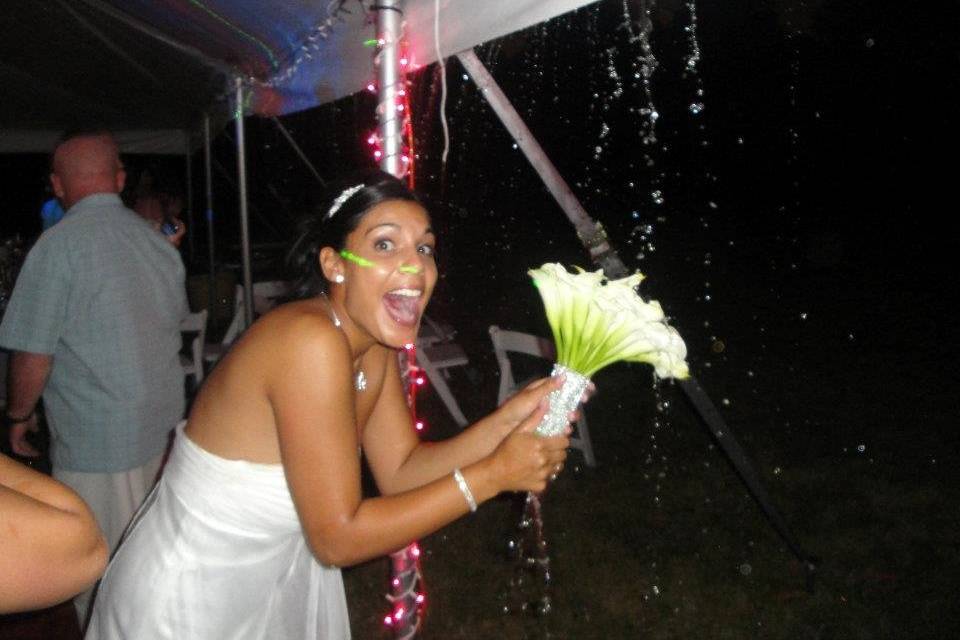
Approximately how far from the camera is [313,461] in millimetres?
1851

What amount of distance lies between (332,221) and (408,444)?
0.78m

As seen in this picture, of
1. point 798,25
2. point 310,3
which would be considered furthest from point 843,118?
point 310,3

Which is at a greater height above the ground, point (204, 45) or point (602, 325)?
point (204, 45)

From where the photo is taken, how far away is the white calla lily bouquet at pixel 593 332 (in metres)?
1.93

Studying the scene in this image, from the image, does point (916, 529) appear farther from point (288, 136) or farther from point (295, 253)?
point (288, 136)

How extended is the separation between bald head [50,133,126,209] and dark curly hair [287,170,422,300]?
5.26 feet

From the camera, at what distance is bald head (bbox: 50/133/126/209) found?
10.9 ft

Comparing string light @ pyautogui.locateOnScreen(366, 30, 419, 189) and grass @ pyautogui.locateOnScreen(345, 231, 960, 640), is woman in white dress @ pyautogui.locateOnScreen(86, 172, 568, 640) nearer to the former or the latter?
string light @ pyautogui.locateOnScreen(366, 30, 419, 189)

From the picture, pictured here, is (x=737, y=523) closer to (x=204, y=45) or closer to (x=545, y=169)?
(x=545, y=169)

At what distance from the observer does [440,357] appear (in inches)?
295

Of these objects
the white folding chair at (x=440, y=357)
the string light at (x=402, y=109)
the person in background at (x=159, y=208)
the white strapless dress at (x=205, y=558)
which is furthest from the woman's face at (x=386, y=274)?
the white folding chair at (x=440, y=357)

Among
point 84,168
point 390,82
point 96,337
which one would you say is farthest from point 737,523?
point 84,168

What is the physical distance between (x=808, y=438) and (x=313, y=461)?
5965mm

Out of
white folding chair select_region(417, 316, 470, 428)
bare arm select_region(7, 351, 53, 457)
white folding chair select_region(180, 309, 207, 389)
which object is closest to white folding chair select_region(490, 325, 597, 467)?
white folding chair select_region(417, 316, 470, 428)
